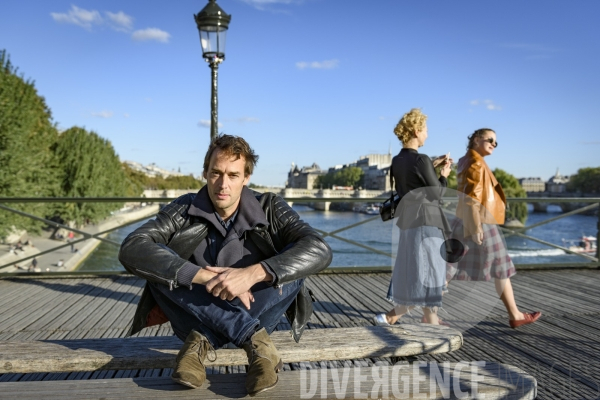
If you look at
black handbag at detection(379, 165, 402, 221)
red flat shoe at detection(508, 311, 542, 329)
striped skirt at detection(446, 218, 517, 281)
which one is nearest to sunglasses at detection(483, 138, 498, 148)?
striped skirt at detection(446, 218, 517, 281)

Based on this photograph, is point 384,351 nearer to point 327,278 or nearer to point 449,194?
point 449,194

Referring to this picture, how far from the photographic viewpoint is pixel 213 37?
24.6 feet

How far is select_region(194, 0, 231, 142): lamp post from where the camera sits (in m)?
7.33

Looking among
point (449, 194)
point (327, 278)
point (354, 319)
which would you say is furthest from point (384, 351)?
point (327, 278)

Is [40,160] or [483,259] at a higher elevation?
[40,160]

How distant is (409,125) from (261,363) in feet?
8.82

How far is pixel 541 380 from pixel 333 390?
6.56 feet

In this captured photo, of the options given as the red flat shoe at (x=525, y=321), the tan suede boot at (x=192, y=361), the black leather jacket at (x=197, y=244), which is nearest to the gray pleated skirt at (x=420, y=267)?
the red flat shoe at (x=525, y=321)

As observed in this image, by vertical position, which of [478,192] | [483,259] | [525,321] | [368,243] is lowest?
[368,243]

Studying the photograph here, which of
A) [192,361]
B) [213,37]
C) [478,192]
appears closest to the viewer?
[192,361]

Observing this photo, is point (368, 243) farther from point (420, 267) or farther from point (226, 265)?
point (226, 265)

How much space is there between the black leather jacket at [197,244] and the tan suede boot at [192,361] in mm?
236

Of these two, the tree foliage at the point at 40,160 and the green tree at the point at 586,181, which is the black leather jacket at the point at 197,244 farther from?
the green tree at the point at 586,181

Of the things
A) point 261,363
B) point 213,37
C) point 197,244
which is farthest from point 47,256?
point 261,363
